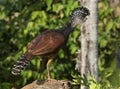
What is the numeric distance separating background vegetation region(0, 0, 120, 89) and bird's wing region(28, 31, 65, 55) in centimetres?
211

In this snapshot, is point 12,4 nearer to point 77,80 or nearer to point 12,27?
point 12,27

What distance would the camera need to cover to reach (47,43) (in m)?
6.55

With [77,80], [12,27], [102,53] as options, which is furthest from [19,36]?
[77,80]

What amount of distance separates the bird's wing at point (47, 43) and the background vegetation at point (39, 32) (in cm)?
211

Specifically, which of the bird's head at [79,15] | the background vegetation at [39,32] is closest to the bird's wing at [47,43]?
the bird's head at [79,15]

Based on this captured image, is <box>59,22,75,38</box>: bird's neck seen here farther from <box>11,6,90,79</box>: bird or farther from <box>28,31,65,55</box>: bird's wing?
<box>28,31,65,55</box>: bird's wing

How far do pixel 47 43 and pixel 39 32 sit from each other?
7.36ft

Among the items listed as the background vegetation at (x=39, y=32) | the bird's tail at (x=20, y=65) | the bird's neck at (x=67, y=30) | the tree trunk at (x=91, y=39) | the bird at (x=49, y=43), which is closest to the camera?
the bird's tail at (x=20, y=65)

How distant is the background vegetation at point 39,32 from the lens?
8.76 meters

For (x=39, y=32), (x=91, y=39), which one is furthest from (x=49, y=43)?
(x=39, y=32)

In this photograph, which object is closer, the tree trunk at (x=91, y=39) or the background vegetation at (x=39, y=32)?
the tree trunk at (x=91, y=39)

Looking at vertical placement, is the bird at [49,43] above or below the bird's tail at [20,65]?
above

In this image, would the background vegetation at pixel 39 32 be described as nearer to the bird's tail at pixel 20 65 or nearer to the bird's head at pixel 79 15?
the bird's head at pixel 79 15

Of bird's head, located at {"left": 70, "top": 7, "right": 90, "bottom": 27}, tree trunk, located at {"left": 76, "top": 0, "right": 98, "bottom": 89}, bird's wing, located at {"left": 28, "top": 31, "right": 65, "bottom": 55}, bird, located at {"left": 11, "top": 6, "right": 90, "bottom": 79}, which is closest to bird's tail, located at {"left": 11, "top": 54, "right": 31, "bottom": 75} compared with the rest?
bird, located at {"left": 11, "top": 6, "right": 90, "bottom": 79}
